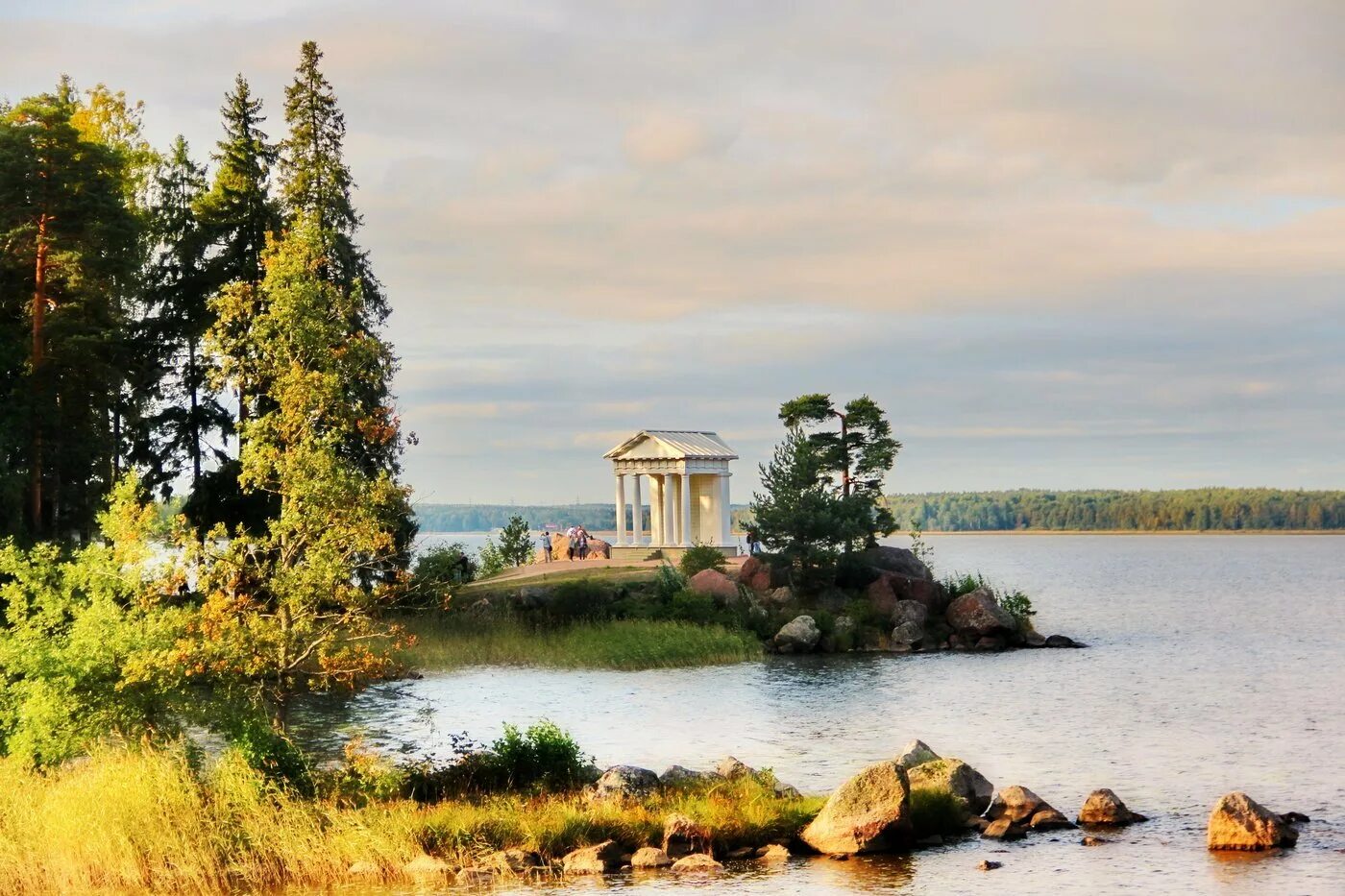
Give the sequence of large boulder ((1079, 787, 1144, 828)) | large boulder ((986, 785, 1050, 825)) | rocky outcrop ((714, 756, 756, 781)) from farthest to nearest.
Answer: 1. rocky outcrop ((714, 756, 756, 781))
2. large boulder ((1079, 787, 1144, 828))
3. large boulder ((986, 785, 1050, 825))

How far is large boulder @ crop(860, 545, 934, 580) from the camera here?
58.0 meters

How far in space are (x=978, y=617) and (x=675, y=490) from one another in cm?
1667

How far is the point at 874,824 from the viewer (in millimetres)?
20797

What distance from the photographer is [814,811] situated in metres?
21.8

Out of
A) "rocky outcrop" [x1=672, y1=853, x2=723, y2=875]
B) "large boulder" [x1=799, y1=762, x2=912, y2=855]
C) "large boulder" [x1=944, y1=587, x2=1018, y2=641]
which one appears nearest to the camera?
"rocky outcrop" [x1=672, y1=853, x2=723, y2=875]

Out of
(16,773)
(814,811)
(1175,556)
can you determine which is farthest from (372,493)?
(1175,556)

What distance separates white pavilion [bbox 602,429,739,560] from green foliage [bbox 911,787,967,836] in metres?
40.5

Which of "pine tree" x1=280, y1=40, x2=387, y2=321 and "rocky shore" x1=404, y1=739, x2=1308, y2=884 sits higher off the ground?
"pine tree" x1=280, y1=40, x2=387, y2=321

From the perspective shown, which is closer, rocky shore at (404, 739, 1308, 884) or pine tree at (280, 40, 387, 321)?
rocky shore at (404, 739, 1308, 884)

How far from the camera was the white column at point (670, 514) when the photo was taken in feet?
212

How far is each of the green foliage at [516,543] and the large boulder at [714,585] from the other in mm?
14816

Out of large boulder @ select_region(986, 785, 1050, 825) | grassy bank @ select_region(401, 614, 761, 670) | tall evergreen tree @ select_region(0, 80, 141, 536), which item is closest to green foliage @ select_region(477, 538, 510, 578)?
grassy bank @ select_region(401, 614, 761, 670)

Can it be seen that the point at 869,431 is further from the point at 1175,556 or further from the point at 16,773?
the point at 1175,556

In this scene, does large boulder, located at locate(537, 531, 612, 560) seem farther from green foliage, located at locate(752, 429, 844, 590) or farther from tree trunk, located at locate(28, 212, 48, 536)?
tree trunk, located at locate(28, 212, 48, 536)
